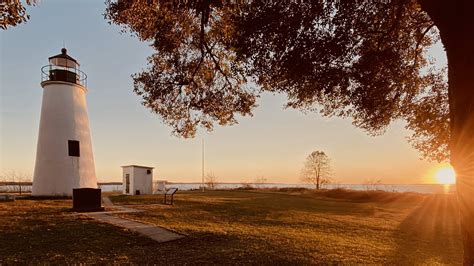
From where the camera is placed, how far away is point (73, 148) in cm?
2475

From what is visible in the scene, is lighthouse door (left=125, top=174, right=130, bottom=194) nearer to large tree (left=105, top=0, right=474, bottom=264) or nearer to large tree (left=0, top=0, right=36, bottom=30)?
large tree (left=105, top=0, right=474, bottom=264)

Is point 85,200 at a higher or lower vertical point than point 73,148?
lower

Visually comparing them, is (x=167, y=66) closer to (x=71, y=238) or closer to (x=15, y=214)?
(x=71, y=238)

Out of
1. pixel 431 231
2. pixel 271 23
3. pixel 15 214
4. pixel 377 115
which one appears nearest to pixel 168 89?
pixel 271 23

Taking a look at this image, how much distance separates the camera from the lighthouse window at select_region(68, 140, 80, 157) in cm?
2457

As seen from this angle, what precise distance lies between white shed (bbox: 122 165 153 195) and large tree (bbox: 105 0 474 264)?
24639mm

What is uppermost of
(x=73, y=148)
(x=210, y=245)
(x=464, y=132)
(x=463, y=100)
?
(x=463, y=100)

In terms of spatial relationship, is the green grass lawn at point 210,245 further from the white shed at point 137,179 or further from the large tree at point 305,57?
the white shed at point 137,179

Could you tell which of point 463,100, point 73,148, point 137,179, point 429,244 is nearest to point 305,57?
point 463,100

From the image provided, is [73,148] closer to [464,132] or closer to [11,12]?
[11,12]

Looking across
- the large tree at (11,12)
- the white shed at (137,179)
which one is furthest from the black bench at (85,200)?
the white shed at (137,179)

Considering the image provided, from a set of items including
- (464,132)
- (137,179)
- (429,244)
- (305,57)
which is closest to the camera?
(464,132)

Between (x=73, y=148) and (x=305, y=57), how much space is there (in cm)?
2210

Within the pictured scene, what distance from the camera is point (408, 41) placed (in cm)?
957
